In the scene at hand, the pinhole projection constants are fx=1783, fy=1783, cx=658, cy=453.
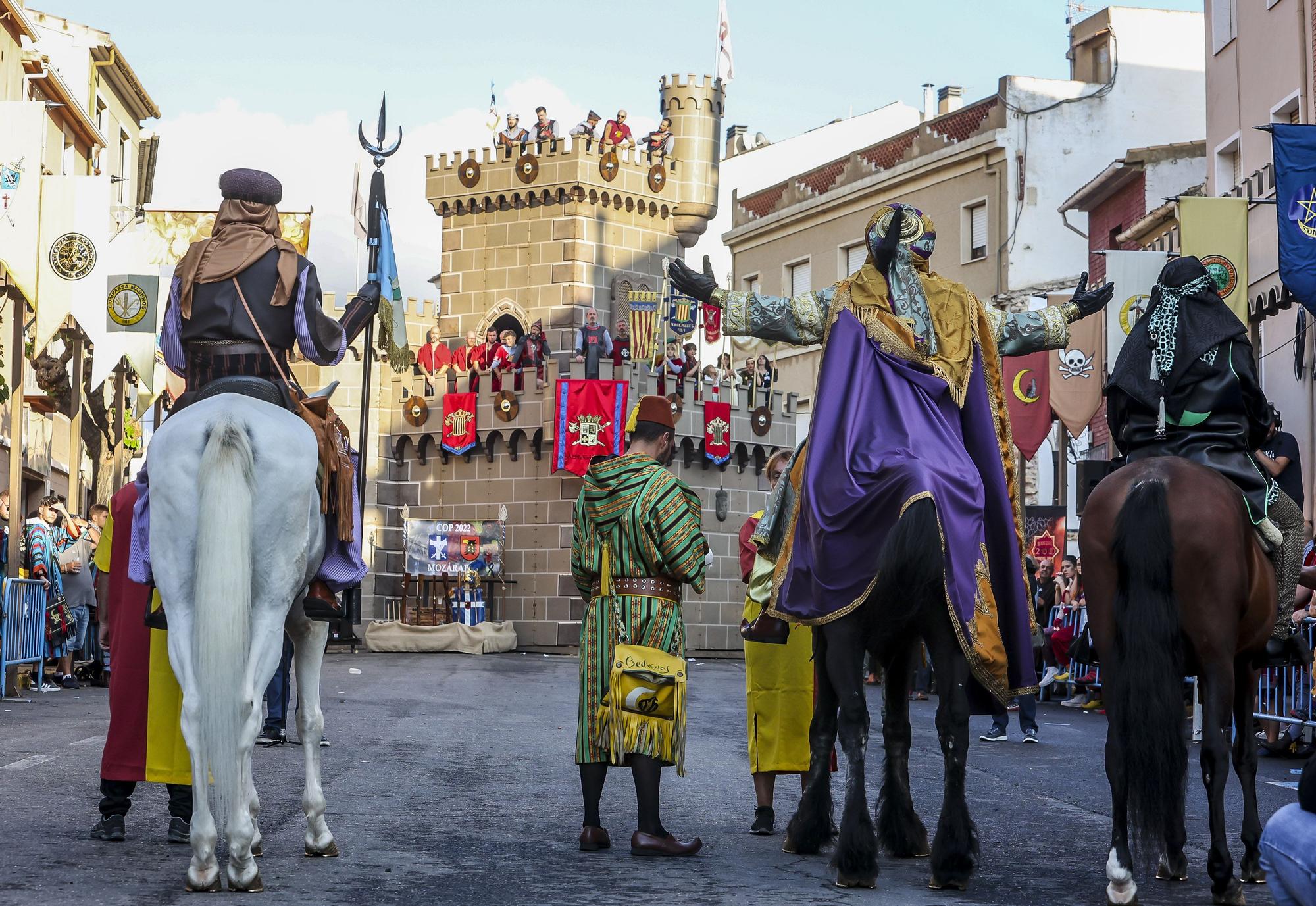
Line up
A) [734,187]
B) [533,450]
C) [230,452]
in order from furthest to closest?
[734,187] → [533,450] → [230,452]

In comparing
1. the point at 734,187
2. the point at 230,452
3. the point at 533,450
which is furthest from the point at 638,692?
the point at 734,187

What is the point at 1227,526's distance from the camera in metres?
6.53

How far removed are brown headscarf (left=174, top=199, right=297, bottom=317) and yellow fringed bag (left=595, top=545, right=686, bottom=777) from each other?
6.63 feet

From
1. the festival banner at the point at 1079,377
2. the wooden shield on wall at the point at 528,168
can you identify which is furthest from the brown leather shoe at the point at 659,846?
the wooden shield on wall at the point at 528,168

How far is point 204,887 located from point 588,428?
3249cm

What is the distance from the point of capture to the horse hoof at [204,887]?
5.82 m

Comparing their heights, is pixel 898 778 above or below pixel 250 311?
below

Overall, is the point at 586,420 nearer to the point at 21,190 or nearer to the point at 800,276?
the point at 800,276

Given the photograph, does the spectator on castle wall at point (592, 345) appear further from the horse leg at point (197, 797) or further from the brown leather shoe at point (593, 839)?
the horse leg at point (197, 797)

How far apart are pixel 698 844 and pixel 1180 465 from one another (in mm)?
2410

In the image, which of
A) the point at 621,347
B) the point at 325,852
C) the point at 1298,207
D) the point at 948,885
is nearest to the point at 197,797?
the point at 325,852

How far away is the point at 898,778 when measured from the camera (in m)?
7.24

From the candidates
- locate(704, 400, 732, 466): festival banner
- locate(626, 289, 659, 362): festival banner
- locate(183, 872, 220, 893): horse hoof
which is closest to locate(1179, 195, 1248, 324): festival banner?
locate(183, 872, 220, 893): horse hoof

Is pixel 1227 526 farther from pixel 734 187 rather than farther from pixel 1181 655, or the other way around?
pixel 734 187
